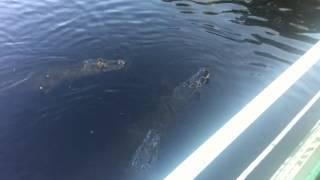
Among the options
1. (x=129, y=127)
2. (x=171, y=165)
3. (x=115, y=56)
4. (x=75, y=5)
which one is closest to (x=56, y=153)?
(x=129, y=127)

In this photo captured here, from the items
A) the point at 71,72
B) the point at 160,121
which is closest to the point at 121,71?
the point at 71,72

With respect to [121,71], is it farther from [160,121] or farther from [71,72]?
[160,121]

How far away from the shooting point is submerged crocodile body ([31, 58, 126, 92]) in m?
10.7

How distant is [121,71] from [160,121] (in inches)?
98.5

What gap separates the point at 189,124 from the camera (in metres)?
9.34

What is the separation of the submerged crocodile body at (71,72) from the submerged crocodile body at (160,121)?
2.09 meters

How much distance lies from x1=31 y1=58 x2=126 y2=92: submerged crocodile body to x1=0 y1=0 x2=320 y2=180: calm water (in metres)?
0.17

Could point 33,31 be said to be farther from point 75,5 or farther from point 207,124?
point 207,124

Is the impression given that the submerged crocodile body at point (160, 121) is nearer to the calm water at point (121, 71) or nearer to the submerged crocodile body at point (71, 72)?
the calm water at point (121, 71)

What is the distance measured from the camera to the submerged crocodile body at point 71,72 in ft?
35.2

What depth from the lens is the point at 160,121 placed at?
9.33 m

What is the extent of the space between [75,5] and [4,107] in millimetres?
6276

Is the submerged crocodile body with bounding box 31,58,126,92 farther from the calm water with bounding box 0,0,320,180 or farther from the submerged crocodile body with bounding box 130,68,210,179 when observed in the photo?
the submerged crocodile body with bounding box 130,68,210,179

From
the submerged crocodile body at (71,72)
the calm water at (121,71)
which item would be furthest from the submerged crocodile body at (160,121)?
the submerged crocodile body at (71,72)
